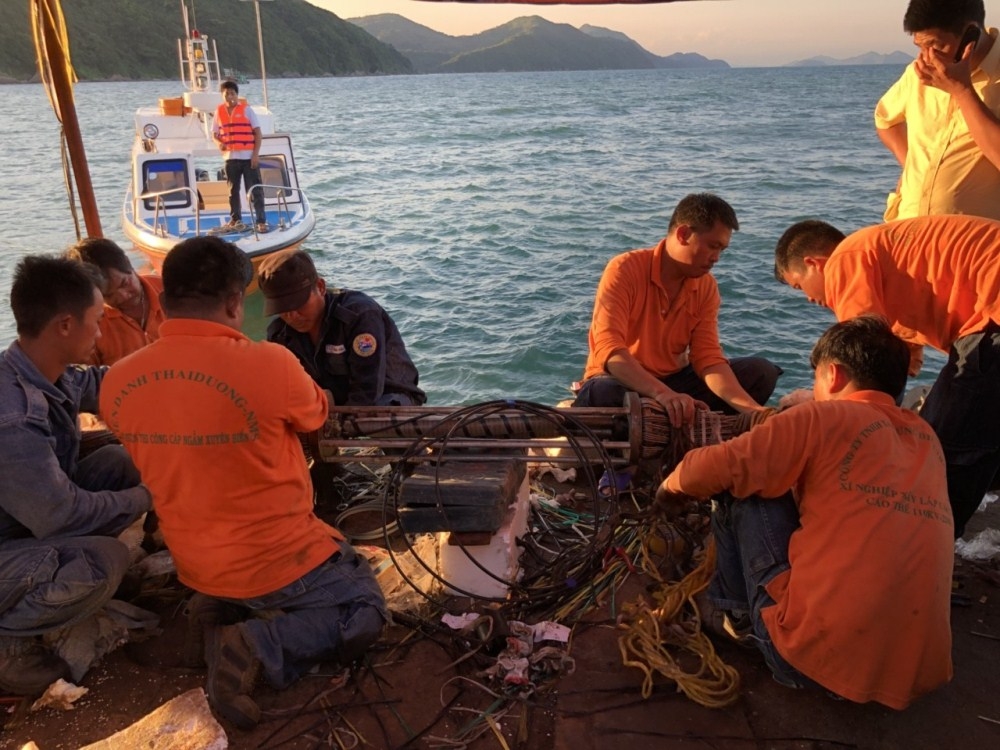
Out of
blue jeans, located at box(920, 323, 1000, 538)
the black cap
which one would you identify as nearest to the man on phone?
blue jeans, located at box(920, 323, 1000, 538)

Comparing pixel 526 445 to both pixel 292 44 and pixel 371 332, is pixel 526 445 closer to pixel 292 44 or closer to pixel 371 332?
pixel 371 332

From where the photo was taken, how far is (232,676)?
277 cm

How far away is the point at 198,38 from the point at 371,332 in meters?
14.6

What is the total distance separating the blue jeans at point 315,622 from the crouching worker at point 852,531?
4.79 feet

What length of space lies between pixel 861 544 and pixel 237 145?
523 inches

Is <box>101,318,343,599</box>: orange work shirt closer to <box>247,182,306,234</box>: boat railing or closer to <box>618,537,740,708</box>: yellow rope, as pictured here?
<box>618,537,740,708</box>: yellow rope

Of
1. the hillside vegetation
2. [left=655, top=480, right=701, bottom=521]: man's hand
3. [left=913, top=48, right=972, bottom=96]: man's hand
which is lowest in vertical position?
[left=655, top=480, right=701, bottom=521]: man's hand

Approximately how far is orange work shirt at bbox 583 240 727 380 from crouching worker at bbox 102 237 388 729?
2104 millimetres

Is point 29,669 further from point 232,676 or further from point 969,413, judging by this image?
point 969,413

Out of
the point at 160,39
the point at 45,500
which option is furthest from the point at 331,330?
the point at 160,39

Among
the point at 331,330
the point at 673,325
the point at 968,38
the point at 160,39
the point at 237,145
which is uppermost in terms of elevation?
the point at 160,39

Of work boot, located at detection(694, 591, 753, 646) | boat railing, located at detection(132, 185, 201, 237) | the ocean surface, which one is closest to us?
work boot, located at detection(694, 591, 753, 646)

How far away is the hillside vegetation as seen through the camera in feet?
289

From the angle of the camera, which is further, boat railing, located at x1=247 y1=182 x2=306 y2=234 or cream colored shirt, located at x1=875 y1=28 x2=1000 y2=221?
boat railing, located at x1=247 y1=182 x2=306 y2=234
